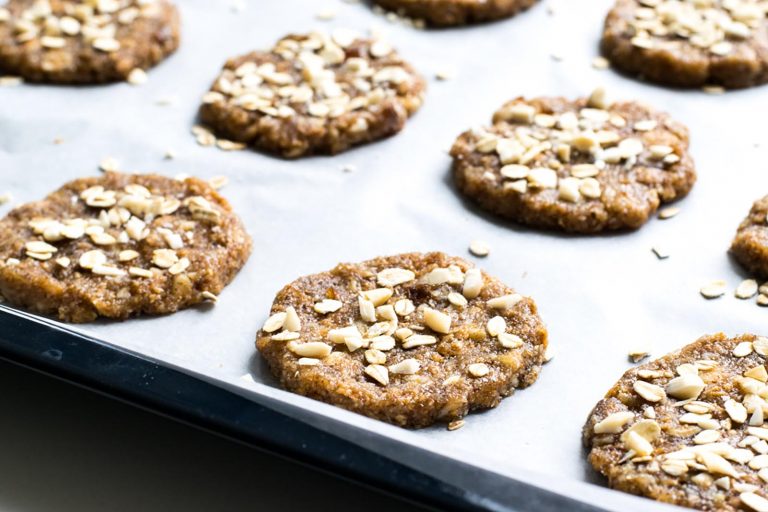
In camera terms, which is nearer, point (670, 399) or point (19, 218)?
point (670, 399)

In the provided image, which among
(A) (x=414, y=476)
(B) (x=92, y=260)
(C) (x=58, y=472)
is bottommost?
(C) (x=58, y=472)

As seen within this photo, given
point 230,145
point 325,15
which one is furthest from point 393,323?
point 325,15

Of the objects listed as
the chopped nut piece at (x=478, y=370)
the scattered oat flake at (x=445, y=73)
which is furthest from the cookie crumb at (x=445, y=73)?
the chopped nut piece at (x=478, y=370)

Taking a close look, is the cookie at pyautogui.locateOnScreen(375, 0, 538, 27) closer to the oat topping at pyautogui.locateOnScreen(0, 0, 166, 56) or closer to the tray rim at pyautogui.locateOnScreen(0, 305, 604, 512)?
the oat topping at pyautogui.locateOnScreen(0, 0, 166, 56)

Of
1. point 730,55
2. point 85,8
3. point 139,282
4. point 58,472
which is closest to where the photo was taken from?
point 58,472

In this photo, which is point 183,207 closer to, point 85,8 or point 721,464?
point 85,8

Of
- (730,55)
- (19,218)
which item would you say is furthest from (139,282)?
(730,55)

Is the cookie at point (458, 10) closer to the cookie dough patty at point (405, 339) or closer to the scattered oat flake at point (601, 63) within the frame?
the scattered oat flake at point (601, 63)

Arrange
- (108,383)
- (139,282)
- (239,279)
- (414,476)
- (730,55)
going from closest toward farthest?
(414,476)
(108,383)
(139,282)
(239,279)
(730,55)
